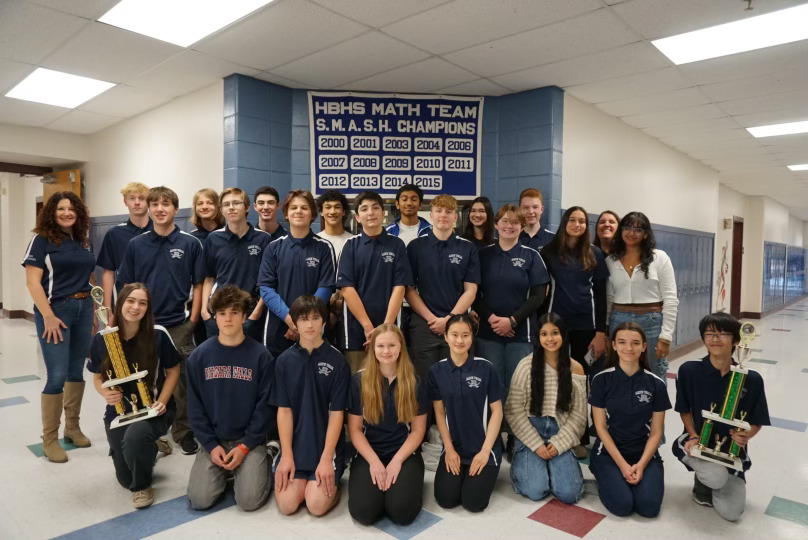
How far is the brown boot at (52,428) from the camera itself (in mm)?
2953

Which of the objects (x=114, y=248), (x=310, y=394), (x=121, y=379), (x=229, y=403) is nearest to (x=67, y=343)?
(x=114, y=248)

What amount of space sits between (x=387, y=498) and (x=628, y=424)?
1247 millimetres

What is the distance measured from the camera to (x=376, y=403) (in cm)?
246

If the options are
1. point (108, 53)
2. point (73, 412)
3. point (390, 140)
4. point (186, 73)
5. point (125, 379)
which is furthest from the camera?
point (390, 140)

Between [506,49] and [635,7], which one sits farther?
[506,49]

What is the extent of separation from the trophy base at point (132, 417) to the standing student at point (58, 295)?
0.85m

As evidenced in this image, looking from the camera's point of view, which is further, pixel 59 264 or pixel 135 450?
pixel 59 264

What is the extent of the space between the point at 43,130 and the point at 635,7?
21.6ft

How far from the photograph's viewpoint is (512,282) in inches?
121

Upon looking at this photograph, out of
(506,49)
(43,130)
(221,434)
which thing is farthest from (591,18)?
(43,130)

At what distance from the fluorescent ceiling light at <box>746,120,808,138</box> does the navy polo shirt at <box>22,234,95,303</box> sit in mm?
6400

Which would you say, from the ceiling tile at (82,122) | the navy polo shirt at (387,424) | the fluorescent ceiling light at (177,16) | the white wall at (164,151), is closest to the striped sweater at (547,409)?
the navy polo shirt at (387,424)

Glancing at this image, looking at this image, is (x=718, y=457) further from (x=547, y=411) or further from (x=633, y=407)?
(x=547, y=411)

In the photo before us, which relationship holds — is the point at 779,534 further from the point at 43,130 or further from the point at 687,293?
the point at 43,130
